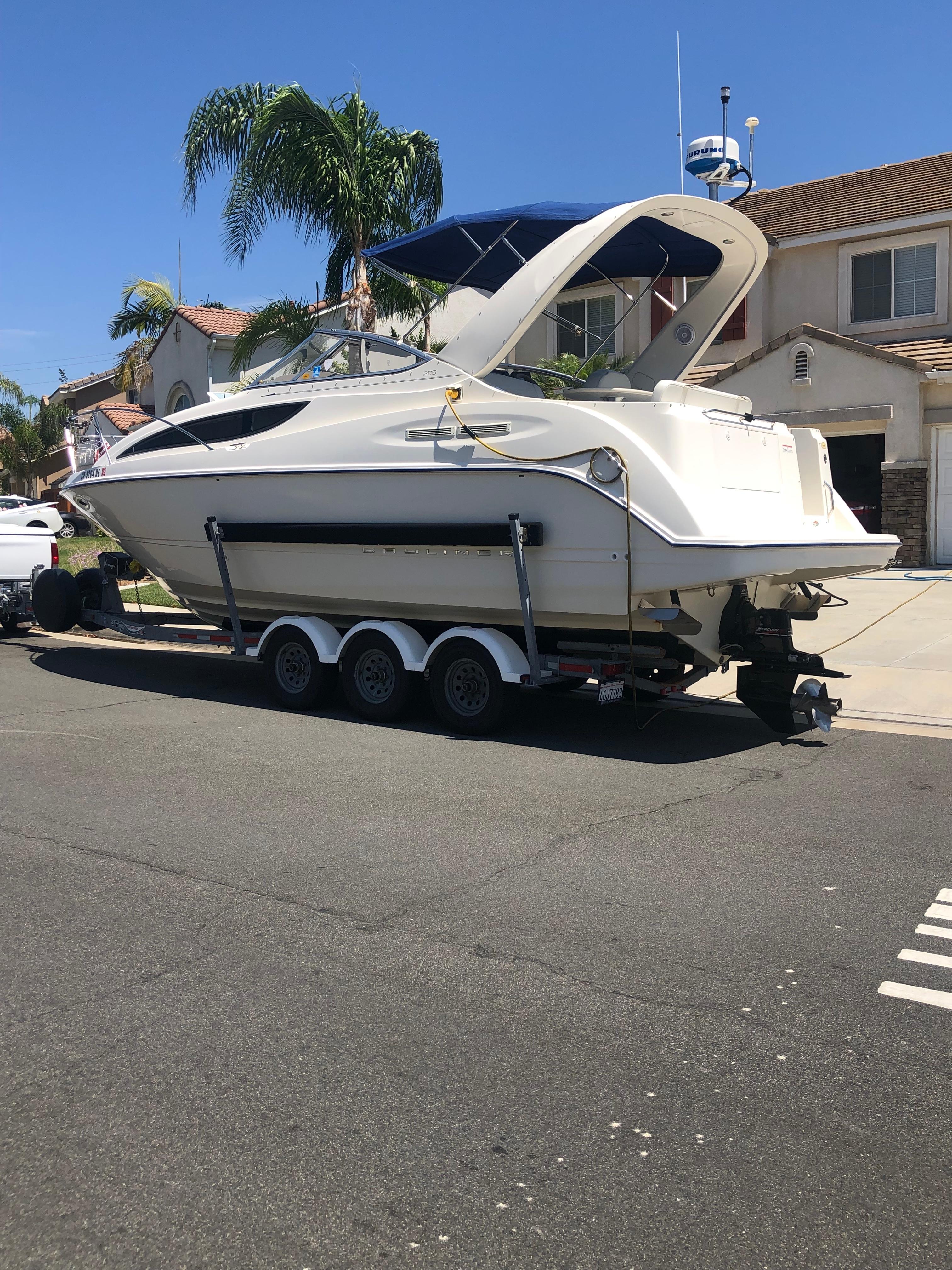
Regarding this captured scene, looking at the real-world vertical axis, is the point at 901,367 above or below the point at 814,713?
above

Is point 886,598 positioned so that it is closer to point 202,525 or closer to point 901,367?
point 901,367

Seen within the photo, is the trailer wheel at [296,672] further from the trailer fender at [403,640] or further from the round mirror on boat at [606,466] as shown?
the round mirror on boat at [606,466]

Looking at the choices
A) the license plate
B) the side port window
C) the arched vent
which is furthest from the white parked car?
the arched vent

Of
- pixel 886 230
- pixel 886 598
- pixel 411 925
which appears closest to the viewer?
pixel 411 925

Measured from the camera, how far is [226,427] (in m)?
10.0

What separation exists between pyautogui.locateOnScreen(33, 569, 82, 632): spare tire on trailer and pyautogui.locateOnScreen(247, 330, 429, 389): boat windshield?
9.64ft

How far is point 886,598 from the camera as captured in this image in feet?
49.8

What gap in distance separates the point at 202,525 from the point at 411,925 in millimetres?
6227

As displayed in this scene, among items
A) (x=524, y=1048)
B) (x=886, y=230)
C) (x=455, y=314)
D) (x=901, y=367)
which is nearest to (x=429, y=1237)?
(x=524, y=1048)

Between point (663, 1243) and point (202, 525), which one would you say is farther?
point (202, 525)

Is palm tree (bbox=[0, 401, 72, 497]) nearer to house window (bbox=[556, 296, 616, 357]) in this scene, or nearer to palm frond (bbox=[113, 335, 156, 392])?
palm frond (bbox=[113, 335, 156, 392])

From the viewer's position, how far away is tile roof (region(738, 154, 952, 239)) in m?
20.9

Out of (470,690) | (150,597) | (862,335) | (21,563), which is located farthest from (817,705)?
(862,335)

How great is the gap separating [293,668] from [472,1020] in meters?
6.04
